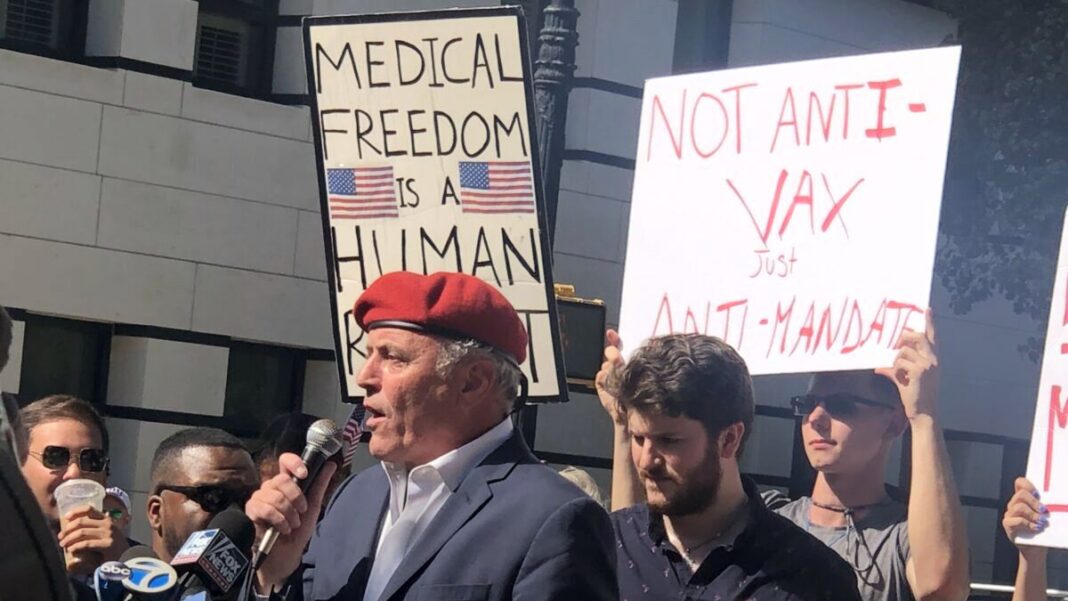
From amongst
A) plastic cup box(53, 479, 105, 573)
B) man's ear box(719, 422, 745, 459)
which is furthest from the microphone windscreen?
plastic cup box(53, 479, 105, 573)

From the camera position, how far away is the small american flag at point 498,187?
18.5 feet

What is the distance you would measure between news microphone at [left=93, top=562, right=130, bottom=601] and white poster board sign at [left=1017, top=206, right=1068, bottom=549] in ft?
9.92

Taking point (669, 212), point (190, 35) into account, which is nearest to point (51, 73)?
point (190, 35)

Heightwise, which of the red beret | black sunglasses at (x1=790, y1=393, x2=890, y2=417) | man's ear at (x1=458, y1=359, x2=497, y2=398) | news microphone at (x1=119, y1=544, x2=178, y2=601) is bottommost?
news microphone at (x1=119, y1=544, x2=178, y2=601)

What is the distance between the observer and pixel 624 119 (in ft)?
39.9

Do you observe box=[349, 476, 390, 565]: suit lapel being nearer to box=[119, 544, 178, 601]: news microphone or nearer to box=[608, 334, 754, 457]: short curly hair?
box=[119, 544, 178, 601]: news microphone

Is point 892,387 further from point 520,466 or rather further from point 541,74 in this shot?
point 541,74

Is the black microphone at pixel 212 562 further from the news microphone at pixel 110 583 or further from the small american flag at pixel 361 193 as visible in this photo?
the small american flag at pixel 361 193

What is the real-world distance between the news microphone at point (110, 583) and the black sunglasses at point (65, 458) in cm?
197

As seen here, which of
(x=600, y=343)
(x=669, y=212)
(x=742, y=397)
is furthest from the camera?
(x=600, y=343)

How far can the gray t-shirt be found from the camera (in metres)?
4.66

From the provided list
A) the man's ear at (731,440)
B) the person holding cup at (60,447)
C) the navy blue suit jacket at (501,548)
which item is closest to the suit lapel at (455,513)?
the navy blue suit jacket at (501,548)

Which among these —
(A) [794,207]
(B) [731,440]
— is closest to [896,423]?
(A) [794,207]

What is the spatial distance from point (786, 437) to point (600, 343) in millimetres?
5389
